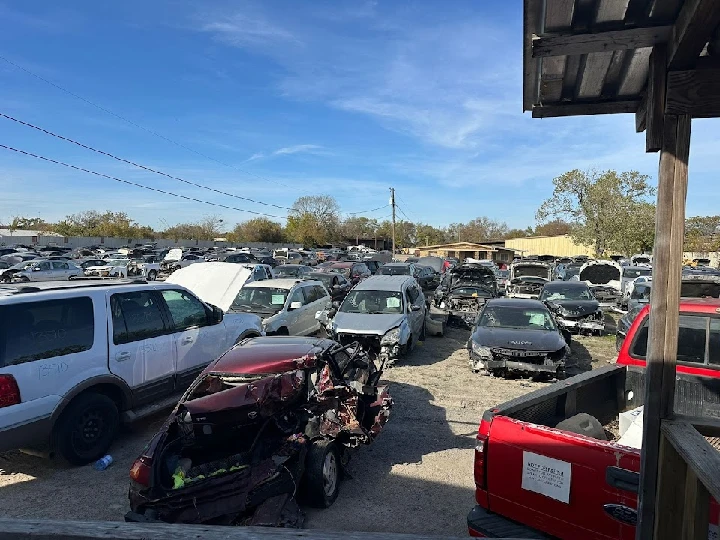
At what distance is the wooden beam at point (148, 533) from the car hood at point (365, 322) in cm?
783

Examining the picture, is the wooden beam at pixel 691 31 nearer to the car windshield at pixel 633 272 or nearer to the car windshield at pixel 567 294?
the car windshield at pixel 567 294

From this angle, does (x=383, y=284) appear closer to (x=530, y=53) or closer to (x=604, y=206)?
(x=530, y=53)

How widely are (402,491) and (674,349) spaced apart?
331cm

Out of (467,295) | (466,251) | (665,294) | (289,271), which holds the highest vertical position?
(466,251)

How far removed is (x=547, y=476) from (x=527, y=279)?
15789 millimetres

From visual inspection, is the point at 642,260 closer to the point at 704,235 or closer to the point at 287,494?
the point at 704,235

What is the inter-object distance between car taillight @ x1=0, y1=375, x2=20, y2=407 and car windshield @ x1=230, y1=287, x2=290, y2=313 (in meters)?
6.17

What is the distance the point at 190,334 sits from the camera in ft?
22.5

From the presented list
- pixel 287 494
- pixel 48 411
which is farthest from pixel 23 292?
pixel 287 494

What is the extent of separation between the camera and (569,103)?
3.34m

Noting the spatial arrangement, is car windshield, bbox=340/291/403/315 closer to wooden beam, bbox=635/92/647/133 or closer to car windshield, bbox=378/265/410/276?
wooden beam, bbox=635/92/647/133

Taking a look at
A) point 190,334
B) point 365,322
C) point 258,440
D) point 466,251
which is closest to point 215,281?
point 365,322

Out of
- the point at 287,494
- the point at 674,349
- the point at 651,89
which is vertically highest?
the point at 651,89

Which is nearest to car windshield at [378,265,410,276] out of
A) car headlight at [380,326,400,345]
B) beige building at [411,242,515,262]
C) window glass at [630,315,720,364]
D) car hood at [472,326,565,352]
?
car headlight at [380,326,400,345]
